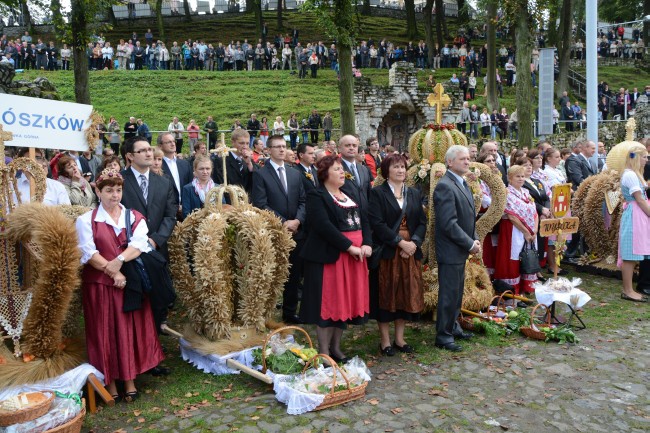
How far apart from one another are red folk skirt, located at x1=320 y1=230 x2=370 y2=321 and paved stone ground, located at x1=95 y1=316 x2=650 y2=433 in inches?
25.8

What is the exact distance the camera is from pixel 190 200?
7711mm

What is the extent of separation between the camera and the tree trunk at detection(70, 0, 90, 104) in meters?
14.1

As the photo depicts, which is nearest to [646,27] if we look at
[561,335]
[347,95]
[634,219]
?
[347,95]

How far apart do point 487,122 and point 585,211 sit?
48.2 feet

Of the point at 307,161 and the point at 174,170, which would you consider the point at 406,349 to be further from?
the point at 174,170

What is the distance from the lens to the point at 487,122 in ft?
79.8

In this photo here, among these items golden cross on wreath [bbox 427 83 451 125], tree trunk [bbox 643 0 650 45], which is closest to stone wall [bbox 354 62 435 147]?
golden cross on wreath [bbox 427 83 451 125]

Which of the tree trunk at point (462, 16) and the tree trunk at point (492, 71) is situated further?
the tree trunk at point (462, 16)

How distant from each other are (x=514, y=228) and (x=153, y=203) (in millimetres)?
4666

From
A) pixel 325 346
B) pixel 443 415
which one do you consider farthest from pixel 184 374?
pixel 443 415

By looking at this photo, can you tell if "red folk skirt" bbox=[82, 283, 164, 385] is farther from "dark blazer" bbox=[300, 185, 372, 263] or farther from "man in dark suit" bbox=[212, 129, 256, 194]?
"man in dark suit" bbox=[212, 129, 256, 194]

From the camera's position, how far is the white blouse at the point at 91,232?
5.29 meters

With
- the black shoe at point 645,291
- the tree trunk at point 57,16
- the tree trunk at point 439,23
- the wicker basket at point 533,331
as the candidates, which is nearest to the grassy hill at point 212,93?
the tree trunk at point 439,23

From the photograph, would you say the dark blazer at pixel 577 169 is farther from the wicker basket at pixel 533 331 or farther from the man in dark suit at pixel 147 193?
the man in dark suit at pixel 147 193
